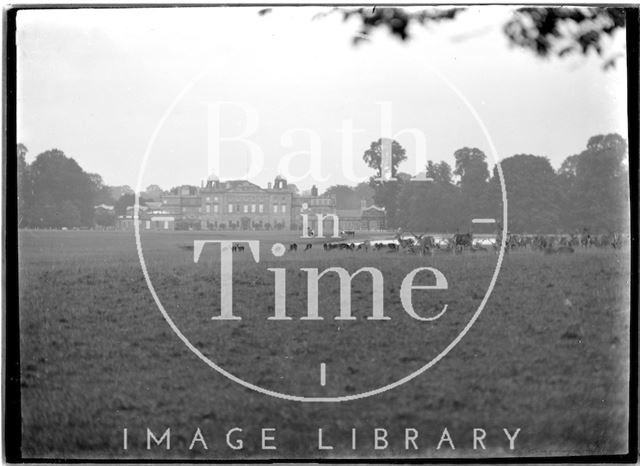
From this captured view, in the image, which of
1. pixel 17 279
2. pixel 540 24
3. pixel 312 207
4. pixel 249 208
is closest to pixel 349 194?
pixel 312 207

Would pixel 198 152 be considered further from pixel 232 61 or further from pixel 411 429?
pixel 411 429

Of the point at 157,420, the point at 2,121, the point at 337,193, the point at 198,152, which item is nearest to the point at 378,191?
the point at 337,193

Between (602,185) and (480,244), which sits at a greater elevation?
(602,185)

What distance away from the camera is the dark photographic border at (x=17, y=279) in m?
4.52

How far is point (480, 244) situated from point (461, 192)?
31 centimetres

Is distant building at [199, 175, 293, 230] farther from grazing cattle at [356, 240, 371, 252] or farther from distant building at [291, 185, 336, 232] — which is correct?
grazing cattle at [356, 240, 371, 252]

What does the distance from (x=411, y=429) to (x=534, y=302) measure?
959mm

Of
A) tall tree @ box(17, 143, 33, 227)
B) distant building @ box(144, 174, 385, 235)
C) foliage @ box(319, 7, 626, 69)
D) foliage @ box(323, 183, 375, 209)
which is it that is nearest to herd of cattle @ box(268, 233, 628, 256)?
distant building @ box(144, 174, 385, 235)

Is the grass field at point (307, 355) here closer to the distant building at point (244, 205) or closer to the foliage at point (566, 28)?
the distant building at point (244, 205)

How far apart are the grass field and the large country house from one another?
10 centimetres

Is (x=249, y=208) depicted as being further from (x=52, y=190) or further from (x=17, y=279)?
(x=17, y=279)

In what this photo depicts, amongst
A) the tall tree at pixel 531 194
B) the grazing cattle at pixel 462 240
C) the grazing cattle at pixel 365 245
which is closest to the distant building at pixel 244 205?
the grazing cattle at pixel 365 245

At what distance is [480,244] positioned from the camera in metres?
4.61

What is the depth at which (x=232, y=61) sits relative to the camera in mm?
4508
